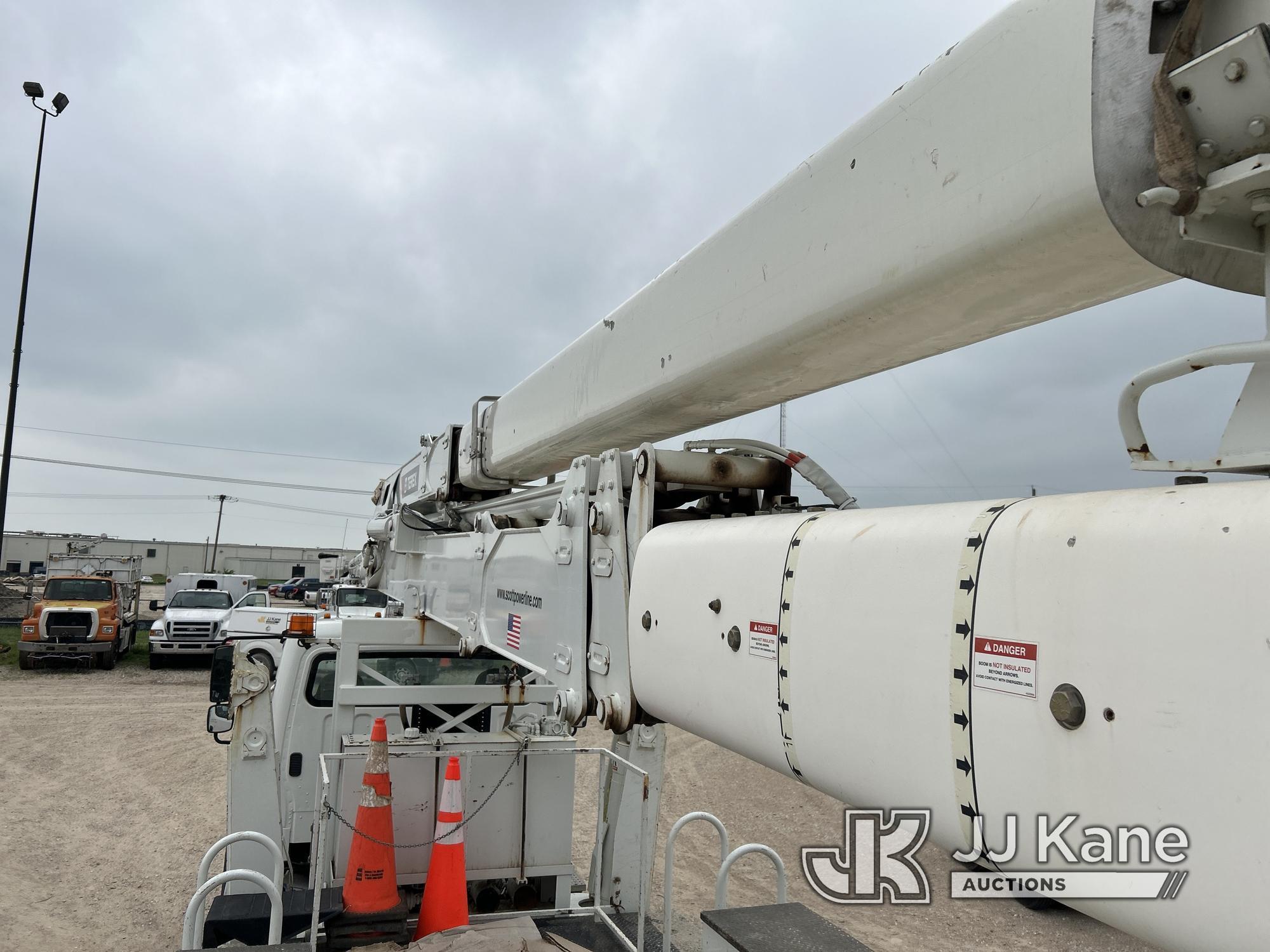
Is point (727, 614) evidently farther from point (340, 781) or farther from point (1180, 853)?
point (340, 781)

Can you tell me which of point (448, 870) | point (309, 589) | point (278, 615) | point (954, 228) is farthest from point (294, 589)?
point (954, 228)

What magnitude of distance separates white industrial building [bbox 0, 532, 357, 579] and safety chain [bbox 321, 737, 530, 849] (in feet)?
165

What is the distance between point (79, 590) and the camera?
18.5 metres

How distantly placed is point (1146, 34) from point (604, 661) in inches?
78.6

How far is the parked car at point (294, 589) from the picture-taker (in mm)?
32688

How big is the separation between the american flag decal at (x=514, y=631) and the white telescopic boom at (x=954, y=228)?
1.42 m

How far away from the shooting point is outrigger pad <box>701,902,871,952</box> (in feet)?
10.8

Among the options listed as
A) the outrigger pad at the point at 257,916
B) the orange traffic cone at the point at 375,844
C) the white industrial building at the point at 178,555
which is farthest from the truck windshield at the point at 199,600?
the white industrial building at the point at 178,555

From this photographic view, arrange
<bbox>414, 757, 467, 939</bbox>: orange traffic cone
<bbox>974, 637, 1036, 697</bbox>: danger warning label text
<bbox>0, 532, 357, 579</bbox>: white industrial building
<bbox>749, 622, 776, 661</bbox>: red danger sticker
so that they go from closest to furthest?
<bbox>974, 637, 1036, 697</bbox>: danger warning label text, <bbox>749, 622, 776, 661</bbox>: red danger sticker, <bbox>414, 757, 467, 939</bbox>: orange traffic cone, <bbox>0, 532, 357, 579</bbox>: white industrial building

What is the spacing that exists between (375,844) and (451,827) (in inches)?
18.3

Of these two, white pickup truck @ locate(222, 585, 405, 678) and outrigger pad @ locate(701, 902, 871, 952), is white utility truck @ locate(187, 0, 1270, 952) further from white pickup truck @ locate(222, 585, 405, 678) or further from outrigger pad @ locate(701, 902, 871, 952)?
white pickup truck @ locate(222, 585, 405, 678)

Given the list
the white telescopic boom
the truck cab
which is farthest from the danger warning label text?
the truck cab

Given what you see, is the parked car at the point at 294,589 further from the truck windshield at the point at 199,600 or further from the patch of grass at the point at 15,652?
the truck windshield at the point at 199,600

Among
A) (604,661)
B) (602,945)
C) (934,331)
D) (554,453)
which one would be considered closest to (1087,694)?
(934,331)
